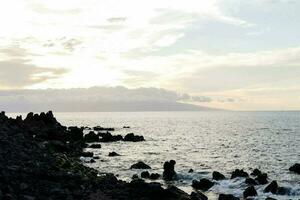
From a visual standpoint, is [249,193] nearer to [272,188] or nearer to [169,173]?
[272,188]

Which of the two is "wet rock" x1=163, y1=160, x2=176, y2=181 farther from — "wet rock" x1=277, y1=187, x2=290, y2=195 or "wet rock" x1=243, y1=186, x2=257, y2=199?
"wet rock" x1=277, y1=187, x2=290, y2=195

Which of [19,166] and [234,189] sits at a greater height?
[19,166]

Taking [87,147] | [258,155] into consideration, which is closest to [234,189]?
[258,155]

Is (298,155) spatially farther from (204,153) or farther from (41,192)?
(41,192)

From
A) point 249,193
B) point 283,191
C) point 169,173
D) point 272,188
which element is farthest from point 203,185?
point 283,191

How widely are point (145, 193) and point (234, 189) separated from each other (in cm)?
1464

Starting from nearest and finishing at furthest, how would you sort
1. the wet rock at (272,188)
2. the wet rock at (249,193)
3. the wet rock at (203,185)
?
the wet rock at (249,193) → the wet rock at (272,188) → the wet rock at (203,185)

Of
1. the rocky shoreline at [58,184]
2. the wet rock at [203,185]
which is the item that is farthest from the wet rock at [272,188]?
the wet rock at [203,185]

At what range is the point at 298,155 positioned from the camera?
7306 centimetres

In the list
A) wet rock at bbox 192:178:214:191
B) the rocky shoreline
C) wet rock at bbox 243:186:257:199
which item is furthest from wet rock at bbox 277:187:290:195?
wet rock at bbox 192:178:214:191

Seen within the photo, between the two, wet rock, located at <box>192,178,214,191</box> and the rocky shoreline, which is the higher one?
the rocky shoreline

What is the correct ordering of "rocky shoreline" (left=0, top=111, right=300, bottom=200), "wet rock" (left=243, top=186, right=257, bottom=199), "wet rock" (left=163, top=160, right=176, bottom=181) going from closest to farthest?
"rocky shoreline" (left=0, top=111, right=300, bottom=200), "wet rock" (left=243, top=186, right=257, bottom=199), "wet rock" (left=163, top=160, right=176, bottom=181)

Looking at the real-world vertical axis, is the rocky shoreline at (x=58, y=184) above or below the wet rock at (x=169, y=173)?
above

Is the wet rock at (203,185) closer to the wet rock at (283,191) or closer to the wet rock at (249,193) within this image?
the wet rock at (249,193)
